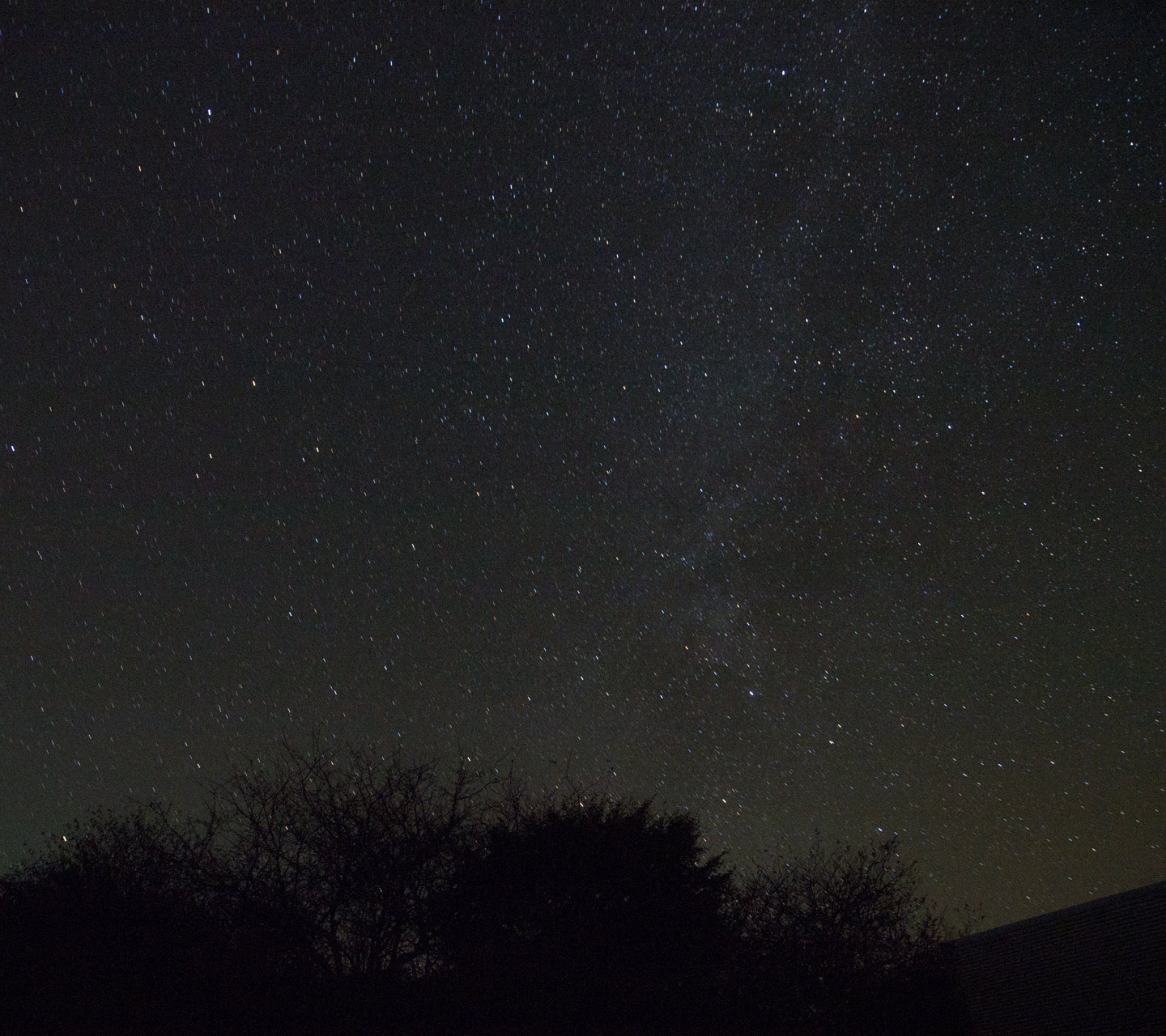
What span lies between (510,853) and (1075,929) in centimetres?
860

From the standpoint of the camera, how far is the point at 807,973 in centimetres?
1644

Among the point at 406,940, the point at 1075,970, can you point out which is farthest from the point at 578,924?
the point at 1075,970

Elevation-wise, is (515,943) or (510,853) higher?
(510,853)

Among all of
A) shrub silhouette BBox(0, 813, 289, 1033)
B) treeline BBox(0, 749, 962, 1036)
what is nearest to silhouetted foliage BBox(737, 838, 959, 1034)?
treeline BBox(0, 749, 962, 1036)

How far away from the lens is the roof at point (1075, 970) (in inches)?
524

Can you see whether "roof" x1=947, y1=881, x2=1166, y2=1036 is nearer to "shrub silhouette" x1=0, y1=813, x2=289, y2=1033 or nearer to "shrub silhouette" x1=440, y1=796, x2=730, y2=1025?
"shrub silhouette" x1=440, y1=796, x2=730, y2=1025

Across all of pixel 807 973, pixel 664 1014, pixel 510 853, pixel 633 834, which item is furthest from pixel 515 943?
pixel 807 973

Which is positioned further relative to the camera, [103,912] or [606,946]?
[606,946]

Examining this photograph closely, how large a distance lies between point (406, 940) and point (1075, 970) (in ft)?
32.6

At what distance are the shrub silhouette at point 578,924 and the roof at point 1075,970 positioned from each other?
4.26 meters

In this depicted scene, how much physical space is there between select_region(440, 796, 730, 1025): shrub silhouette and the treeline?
0.03 metres

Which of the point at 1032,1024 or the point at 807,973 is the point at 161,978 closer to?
the point at 807,973

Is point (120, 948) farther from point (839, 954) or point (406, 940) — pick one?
point (839, 954)

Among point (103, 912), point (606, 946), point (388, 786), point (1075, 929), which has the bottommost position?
point (1075, 929)
